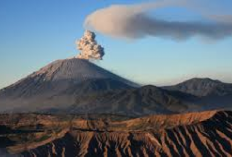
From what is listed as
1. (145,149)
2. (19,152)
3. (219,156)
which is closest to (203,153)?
(219,156)

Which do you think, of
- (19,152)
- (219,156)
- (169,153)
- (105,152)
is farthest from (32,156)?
(219,156)

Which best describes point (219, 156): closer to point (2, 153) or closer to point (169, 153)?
point (169, 153)

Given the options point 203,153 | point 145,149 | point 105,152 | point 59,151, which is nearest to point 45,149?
point 59,151

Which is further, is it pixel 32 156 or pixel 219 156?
pixel 219 156

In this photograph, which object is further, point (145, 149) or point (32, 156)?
point (145, 149)

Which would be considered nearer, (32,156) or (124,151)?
(32,156)

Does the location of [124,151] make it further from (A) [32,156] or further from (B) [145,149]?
(A) [32,156]

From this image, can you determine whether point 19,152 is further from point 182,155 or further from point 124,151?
point 182,155
